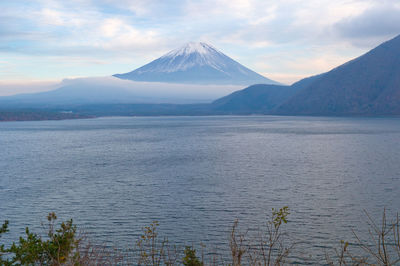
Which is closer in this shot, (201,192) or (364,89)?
(201,192)

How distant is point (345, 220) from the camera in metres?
19.4

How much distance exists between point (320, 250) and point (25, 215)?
14.0 meters

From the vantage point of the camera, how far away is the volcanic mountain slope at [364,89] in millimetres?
171500

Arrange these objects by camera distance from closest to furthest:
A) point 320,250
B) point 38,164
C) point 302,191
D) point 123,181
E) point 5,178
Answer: point 320,250
point 302,191
point 123,181
point 5,178
point 38,164

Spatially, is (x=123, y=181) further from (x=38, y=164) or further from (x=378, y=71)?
(x=378, y=71)

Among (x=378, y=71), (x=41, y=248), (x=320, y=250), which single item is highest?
(x=378, y=71)

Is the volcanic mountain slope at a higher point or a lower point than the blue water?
higher

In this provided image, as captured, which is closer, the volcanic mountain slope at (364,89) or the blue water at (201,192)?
Answer: the blue water at (201,192)

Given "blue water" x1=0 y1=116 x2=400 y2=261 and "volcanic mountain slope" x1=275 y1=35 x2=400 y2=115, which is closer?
"blue water" x1=0 y1=116 x2=400 y2=261

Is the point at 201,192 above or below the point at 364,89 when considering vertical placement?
below

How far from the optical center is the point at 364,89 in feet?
596

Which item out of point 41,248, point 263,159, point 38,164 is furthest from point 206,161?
point 41,248

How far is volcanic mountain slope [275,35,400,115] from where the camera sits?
171500 mm

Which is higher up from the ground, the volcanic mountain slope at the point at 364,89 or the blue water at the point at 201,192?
the volcanic mountain slope at the point at 364,89
